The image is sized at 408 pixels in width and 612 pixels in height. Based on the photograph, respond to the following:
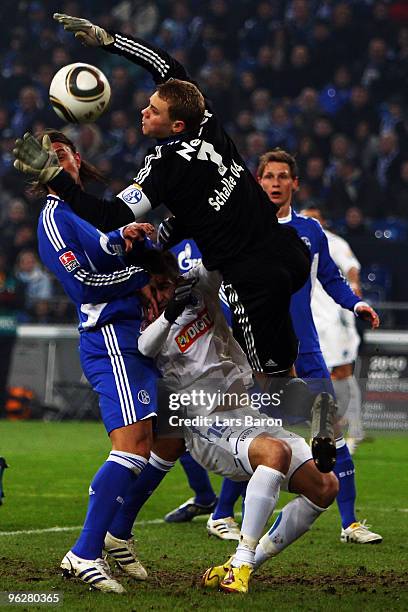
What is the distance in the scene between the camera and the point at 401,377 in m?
14.0

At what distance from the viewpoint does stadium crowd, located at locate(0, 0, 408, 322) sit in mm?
16844

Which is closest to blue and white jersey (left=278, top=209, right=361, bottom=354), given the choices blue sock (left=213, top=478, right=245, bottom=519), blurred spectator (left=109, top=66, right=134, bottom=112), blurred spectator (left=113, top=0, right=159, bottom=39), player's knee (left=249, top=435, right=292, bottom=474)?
blue sock (left=213, top=478, right=245, bottom=519)

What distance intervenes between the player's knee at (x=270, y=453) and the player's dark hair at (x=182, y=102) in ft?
4.60

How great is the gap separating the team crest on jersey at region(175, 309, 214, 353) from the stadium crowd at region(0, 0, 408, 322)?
33.1ft

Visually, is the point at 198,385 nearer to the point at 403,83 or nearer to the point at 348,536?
the point at 348,536

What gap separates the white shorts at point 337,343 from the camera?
10.8 meters

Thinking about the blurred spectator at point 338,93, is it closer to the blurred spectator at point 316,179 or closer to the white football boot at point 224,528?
the blurred spectator at point 316,179

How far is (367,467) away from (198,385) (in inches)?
224

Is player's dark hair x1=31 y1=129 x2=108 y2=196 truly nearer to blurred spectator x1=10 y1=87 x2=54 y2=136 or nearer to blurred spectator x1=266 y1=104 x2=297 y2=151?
blurred spectator x1=266 y1=104 x2=297 y2=151

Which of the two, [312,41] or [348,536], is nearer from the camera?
[348,536]

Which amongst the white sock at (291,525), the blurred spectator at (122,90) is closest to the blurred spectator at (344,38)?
the blurred spectator at (122,90)

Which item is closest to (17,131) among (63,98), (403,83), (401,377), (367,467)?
(403,83)

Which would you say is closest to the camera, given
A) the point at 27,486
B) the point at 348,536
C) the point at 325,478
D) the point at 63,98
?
the point at 325,478

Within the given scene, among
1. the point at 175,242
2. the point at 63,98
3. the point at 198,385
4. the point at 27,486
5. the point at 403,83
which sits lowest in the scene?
the point at 27,486
